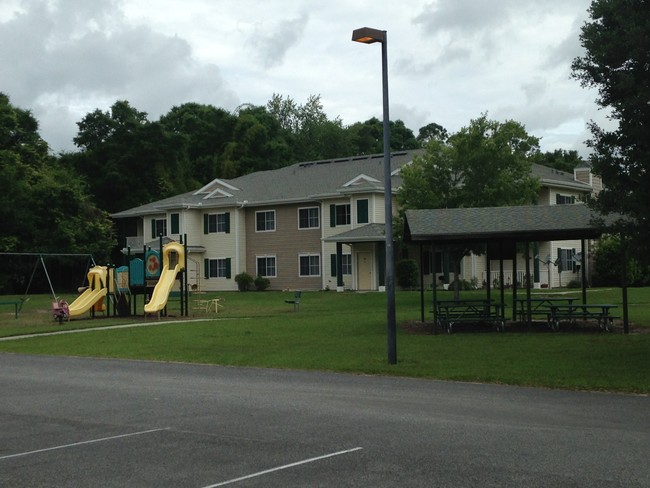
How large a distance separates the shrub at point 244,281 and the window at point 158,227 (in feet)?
25.1

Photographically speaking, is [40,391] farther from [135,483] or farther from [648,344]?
[648,344]

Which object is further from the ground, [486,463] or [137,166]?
[137,166]

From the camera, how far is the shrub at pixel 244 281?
5450cm

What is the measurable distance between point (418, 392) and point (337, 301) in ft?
90.9

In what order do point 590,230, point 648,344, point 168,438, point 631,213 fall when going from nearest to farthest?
point 168,438, point 631,213, point 648,344, point 590,230

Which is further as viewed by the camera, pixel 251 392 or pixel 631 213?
pixel 631 213

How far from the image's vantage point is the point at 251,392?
14195 millimetres

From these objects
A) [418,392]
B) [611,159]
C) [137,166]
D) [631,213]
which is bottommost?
[418,392]

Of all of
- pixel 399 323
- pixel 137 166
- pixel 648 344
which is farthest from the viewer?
pixel 137 166

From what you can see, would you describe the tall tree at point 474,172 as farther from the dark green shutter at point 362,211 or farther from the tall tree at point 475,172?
the dark green shutter at point 362,211

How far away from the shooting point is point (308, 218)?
53969 millimetres

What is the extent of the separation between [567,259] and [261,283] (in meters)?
18.4

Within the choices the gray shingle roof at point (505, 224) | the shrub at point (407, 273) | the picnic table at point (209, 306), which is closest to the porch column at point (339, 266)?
the shrub at point (407, 273)

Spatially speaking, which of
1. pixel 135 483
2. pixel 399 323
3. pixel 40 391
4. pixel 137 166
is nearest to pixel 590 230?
pixel 399 323
